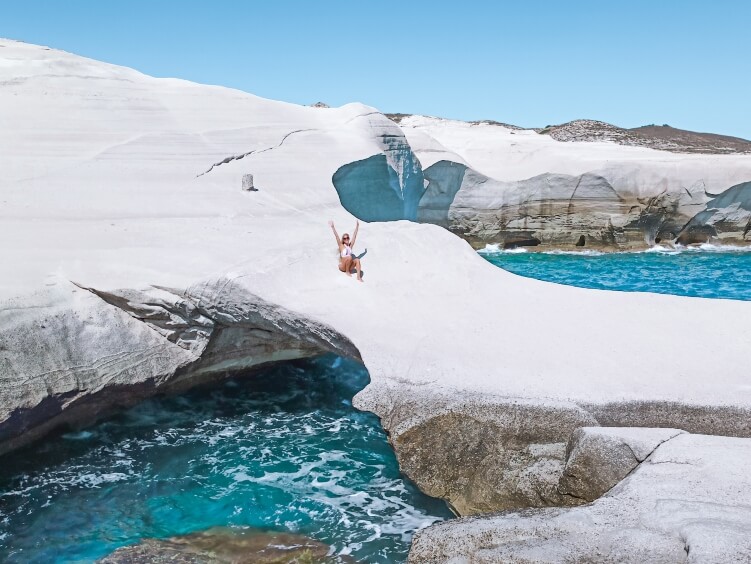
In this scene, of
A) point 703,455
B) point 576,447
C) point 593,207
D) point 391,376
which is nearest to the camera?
point 703,455

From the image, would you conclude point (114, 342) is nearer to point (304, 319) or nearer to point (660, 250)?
point (304, 319)

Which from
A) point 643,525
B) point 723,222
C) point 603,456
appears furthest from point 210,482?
point 723,222

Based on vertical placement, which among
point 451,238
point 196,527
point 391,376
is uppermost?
point 451,238

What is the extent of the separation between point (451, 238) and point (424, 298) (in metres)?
2.18

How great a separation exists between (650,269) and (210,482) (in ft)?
65.8

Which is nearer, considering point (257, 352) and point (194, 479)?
point (194, 479)

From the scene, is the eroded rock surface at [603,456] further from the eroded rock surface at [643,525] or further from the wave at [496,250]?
the wave at [496,250]

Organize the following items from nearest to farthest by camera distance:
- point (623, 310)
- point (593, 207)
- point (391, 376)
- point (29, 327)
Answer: point (391, 376) → point (29, 327) → point (623, 310) → point (593, 207)

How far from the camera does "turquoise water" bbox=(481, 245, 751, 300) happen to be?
67.6ft

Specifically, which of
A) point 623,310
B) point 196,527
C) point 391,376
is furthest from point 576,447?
point 196,527

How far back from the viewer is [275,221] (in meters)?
13.0

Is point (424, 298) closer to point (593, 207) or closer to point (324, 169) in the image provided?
point (324, 169)

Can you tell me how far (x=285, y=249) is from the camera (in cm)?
1073

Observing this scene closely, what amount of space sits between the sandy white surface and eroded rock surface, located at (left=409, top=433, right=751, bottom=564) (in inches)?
47.1
